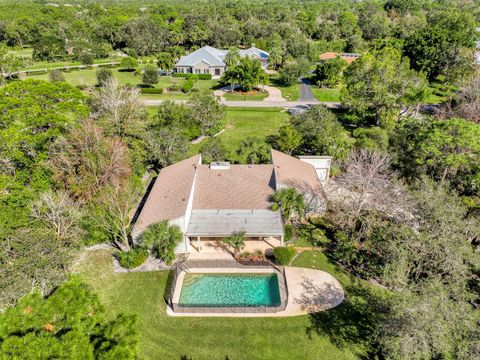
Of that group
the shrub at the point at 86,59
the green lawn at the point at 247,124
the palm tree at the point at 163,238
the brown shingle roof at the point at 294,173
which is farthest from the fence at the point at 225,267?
the shrub at the point at 86,59

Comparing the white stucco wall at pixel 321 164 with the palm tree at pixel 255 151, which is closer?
the white stucco wall at pixel 321 164

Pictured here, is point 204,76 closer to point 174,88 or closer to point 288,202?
point 174,88

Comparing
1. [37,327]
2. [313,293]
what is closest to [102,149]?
[37,327]

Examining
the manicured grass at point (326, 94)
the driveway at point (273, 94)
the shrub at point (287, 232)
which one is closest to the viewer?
the shrub at point (287, 232)

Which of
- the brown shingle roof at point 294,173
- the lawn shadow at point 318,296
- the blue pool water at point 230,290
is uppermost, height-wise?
the brown shingle roof at point 294,173

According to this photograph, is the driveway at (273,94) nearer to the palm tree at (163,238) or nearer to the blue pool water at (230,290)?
the palm tree at (163,238)

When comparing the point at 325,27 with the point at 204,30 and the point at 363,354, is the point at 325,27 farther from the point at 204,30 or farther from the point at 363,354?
the point at 363,354

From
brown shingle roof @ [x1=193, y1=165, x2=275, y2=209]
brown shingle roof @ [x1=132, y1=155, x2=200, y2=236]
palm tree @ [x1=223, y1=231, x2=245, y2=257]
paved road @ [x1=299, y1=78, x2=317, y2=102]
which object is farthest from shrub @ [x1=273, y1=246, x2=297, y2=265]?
paved road @ [x1=299, y1=78, x2=317, y2=102]

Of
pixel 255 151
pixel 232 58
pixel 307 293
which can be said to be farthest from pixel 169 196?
pixel 232 58

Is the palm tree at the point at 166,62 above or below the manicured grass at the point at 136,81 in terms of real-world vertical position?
above
